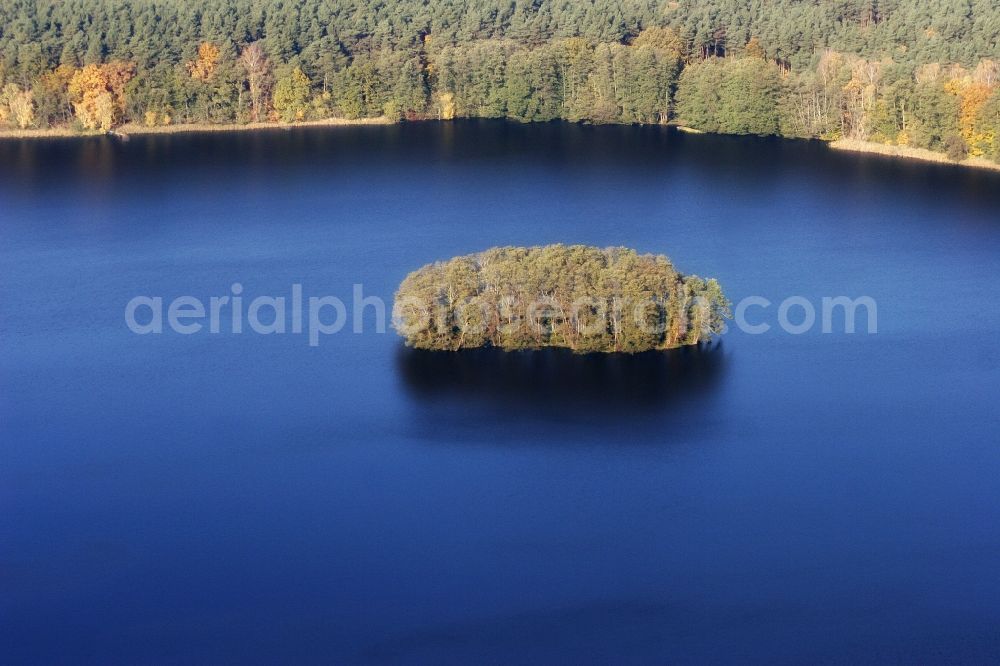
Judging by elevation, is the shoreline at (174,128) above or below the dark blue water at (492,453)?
above

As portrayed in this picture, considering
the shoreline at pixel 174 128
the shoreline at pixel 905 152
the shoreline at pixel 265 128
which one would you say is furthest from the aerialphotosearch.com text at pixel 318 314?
the shoreline at pixel 174 128

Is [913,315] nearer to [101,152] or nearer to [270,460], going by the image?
[270,460]

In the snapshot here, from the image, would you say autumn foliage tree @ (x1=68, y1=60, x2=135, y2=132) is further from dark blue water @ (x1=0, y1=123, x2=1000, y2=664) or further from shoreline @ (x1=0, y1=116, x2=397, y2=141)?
dark blue water @ (x1=0, y1=123, x2=1000, y2=664)

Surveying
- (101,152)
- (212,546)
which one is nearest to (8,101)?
(101,152)

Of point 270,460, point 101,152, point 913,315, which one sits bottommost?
point 270,460

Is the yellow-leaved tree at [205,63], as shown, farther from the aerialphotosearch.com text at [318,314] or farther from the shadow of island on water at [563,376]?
the shadow of island on water at [563,376]
